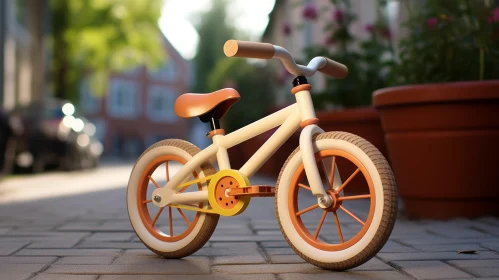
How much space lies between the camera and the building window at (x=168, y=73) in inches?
1661

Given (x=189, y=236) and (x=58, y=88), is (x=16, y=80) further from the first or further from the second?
(x=189, y=236)

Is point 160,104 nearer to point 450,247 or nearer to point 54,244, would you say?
point 54,244

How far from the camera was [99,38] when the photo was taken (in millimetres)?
20984

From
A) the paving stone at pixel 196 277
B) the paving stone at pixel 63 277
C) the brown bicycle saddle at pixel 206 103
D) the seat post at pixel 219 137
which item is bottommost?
the paving stone at pixel 196 277

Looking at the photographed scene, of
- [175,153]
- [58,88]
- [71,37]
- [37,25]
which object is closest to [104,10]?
[71,37]

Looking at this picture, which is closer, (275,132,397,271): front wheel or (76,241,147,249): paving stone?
(275,132,397,271): front wheel

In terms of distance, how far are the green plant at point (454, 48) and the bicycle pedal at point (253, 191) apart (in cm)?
226

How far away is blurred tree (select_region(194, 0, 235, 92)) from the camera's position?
4644 centimetres

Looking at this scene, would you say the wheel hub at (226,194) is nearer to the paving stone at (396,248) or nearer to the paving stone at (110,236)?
the paving stone at (396,248)

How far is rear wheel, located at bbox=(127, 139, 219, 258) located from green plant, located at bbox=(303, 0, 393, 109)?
390 cm

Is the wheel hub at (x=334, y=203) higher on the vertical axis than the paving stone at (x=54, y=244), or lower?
higher

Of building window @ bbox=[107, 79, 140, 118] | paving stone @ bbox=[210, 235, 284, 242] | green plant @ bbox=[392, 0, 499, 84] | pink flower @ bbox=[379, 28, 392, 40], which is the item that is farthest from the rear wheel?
building window @ bbox=[107, 79, 140, 118]

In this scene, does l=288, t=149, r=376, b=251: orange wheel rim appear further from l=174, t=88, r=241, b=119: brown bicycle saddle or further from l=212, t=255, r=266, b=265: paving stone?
l=174, t=88, r=241, b=119: brown bicycle saddle

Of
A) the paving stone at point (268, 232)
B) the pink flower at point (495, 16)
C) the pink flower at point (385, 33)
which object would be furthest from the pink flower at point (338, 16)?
the paving stone at point (268, 232)
